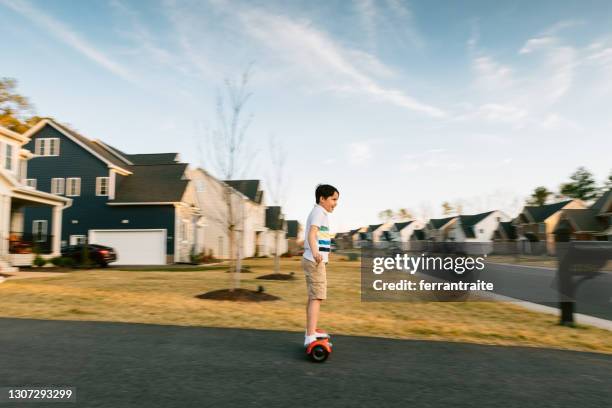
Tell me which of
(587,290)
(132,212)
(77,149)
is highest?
(77,149)

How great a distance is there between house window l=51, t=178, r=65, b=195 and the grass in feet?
68.4

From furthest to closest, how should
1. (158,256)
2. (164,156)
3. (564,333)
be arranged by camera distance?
(164,156) < (158,256) < (564,333)

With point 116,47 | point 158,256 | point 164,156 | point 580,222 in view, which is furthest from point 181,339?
point 580,222

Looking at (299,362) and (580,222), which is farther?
(580,222)

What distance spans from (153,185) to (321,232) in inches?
1110

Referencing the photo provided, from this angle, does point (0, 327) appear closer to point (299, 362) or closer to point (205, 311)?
point (205, 311)

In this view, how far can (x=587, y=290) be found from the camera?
13680mm

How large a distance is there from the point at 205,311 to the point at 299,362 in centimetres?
407

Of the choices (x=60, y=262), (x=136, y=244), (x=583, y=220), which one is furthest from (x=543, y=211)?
(x=60, y=262)

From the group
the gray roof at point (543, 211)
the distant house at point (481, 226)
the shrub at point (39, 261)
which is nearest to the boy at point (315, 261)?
the shrub at point (39, 261)

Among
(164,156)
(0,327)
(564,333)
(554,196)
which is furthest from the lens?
(554,196)

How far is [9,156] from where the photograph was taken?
22172mm

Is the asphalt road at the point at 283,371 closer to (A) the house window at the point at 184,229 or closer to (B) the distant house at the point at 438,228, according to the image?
(A) the house window at the point at 184,229

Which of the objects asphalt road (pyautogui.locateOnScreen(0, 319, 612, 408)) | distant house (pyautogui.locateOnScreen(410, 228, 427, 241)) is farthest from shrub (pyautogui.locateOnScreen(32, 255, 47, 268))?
distant house (pyautogui.locateOnScreen(410, 228, 427, 241))
